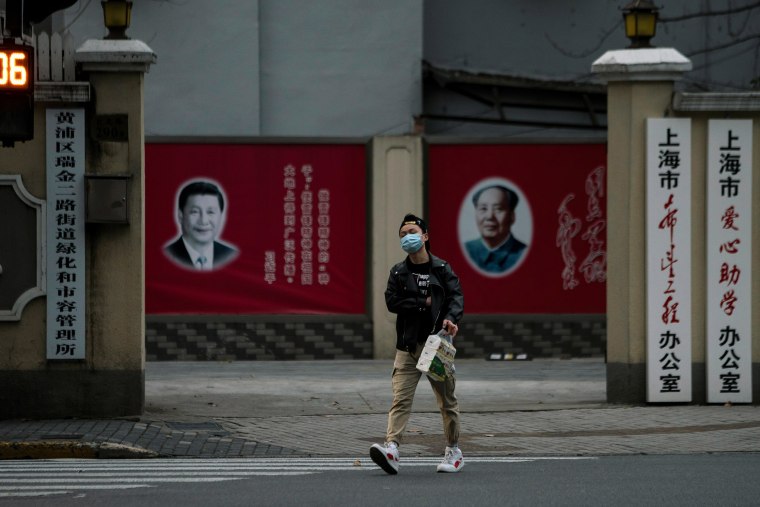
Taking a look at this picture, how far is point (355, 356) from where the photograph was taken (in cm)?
2089

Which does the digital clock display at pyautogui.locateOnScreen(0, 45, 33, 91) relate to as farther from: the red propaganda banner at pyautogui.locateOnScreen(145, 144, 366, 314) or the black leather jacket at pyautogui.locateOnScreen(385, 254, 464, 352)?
the red propaganda banner at pyautogui.locateOnScreen(145, 144, 366, 314)

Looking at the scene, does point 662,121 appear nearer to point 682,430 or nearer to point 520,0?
point 682,430

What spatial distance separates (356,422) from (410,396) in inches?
129

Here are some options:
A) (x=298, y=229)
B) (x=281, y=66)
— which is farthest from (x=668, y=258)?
(x=281, y=66)

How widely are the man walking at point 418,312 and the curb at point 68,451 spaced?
2416mm

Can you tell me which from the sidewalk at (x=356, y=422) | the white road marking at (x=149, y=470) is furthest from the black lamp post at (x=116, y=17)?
the white road marking at (x=149, y=470)

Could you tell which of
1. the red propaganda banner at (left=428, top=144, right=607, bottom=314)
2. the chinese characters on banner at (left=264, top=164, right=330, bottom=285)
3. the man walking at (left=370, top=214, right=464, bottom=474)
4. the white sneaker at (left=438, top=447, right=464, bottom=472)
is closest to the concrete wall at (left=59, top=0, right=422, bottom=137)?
the chinese characters on banner at (left=264, top=164, right=330, bottom=285)

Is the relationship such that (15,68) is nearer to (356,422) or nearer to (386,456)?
(386,456)

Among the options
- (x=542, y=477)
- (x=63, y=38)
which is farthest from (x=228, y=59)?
(x=542, y=477)

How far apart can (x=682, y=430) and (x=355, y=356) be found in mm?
7423

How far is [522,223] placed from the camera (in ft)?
69.1

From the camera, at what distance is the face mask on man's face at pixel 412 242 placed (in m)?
11.5

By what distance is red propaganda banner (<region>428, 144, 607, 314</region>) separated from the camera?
68.8 feet

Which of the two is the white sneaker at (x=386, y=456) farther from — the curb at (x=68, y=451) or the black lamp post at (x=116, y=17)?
the black lamp post at (x=116, y=17)
